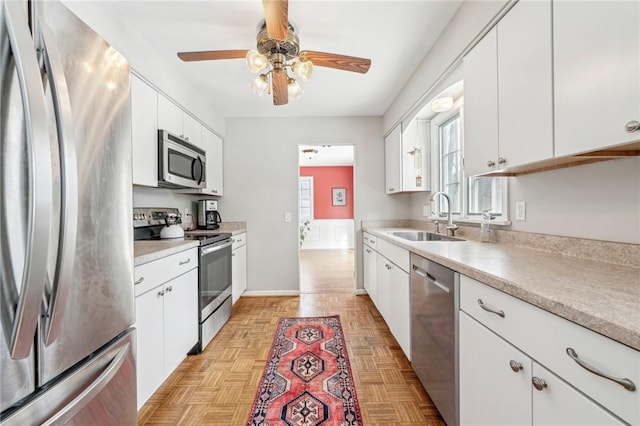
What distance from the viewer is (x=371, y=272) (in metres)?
3.06

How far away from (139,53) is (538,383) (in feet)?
8.88

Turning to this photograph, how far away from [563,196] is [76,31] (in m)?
1.99

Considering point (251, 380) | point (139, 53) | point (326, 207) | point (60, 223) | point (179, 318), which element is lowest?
point (251, 380)

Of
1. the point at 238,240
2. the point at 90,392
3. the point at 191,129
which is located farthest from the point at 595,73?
the point at 238,240

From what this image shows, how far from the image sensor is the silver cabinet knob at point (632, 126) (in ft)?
2.44

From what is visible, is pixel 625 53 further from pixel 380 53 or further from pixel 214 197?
pixel 214 197

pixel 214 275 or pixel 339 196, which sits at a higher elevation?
pixel 339 196

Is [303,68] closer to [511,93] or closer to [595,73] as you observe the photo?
[511,93]

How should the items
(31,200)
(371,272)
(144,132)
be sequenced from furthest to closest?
(371,272)
(144,132)
(31,200)

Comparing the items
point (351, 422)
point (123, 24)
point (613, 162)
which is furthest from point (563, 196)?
point (123, 24)

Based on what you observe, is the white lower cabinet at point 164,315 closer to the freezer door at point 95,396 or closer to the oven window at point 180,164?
the freezer door at point 95,396

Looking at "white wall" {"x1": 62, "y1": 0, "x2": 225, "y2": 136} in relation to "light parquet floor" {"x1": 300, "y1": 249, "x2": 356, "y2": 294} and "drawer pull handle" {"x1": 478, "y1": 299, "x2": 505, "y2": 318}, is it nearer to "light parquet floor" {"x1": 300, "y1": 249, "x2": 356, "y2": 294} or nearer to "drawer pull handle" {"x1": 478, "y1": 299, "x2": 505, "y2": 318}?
"drawer pull handle" {"x1": 478, "y1": 299, "x2": 505, "y2": 318}

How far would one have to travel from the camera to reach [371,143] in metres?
3.65

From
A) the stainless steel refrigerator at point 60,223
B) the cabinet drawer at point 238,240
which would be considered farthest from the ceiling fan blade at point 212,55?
the cabinet drawer at point 238,240
